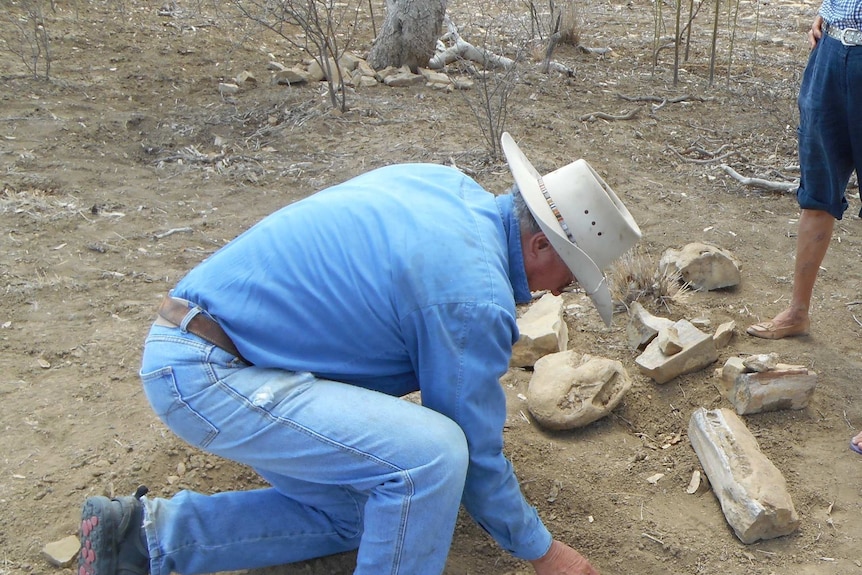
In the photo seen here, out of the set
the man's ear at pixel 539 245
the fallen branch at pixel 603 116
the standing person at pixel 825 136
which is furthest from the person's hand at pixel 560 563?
the fallen branch at pixel 603 116

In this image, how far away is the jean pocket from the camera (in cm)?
211

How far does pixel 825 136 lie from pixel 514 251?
1.75 m

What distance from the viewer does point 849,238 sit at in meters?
4.61

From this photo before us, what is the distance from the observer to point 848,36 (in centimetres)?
305

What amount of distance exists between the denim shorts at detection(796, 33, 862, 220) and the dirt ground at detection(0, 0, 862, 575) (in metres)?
0.65

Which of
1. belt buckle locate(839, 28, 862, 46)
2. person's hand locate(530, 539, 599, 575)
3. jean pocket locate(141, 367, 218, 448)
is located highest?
belt buckle locate(839, 28, 862, 46)

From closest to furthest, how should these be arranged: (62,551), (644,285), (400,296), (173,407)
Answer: (400,296) < (173,407) < (62,551) < (644,285)

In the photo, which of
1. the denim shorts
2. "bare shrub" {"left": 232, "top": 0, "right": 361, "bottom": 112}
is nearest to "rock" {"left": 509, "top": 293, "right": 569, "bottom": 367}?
the denim shorts

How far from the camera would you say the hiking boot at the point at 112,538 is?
7.49 ft

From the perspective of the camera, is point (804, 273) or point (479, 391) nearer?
point (479, 391)

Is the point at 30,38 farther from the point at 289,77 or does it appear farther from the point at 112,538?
the point at 112,538

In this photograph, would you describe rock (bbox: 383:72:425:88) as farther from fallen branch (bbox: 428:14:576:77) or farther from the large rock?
the large rock

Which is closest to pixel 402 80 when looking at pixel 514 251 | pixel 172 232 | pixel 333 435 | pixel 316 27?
pixel 316 27

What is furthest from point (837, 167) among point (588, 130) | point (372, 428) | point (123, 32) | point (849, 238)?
point (123, 32)
